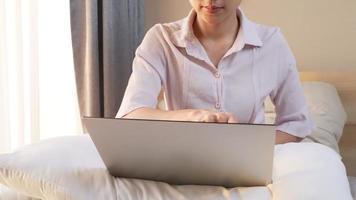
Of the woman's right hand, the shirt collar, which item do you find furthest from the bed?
the shirt collar

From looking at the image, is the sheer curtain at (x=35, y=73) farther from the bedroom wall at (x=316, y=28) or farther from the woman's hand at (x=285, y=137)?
the woman's hand at (x=285, y=137)

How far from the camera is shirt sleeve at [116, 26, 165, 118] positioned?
1.20m

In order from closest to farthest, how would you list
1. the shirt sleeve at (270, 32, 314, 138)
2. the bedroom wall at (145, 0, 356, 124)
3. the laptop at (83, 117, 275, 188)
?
the laptop at (83, 117, 275, 188) → the shirt sleeve at (270, 32, 314, 138) → the bedroom wall at (145, 0, 356, 124)

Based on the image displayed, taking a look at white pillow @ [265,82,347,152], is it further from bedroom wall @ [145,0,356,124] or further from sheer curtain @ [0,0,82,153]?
sheer curtain @ [0,0,82,153]

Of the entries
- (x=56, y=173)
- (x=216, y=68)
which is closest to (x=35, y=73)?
(x=216, y=68)

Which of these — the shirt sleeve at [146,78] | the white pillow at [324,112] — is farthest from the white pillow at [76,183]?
the white pillow at [324,112]

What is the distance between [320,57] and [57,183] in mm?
1625

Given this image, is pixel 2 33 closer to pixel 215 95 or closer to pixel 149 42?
pixel 149 42

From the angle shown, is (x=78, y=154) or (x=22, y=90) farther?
(x=22, y=90)

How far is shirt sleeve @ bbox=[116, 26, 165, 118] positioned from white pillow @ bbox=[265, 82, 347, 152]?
0.54m

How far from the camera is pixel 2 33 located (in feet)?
6.08

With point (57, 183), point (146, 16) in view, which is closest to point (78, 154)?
point (57, 183)

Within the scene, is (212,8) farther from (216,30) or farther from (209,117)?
(209,117)

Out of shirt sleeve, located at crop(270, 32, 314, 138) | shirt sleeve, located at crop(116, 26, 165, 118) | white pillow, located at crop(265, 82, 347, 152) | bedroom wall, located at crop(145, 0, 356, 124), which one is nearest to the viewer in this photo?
shirt sleeve, located at crop(116, 26, 165, 118)
